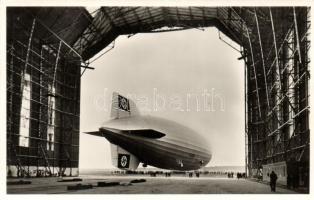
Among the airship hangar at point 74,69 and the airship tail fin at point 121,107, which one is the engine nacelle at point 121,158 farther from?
the airship hangar at point 74,69

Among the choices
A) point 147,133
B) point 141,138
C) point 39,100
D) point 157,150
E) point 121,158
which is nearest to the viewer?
point 147,133

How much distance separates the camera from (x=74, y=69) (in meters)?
47.8

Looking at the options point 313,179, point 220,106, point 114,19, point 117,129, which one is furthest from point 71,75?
point 313,179

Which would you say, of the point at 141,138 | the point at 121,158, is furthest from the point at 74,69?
the point at 141,138

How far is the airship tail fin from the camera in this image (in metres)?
29.5

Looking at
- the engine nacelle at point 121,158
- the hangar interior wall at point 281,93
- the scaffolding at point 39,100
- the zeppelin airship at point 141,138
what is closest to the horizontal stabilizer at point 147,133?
the zeppelin airship at point 141,138

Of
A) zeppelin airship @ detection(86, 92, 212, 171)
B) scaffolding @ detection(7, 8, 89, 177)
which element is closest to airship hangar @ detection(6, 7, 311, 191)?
scaffolding @ detection(7, 8, 89, 177)

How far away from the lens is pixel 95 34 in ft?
144

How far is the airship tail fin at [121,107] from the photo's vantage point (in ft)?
96.8

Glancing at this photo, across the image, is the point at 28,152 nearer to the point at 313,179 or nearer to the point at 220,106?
the point at 220,106

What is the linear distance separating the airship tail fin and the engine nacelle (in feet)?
7.91

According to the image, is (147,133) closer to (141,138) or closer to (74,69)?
(141,138)

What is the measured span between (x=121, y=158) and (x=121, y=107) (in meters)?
3.81
